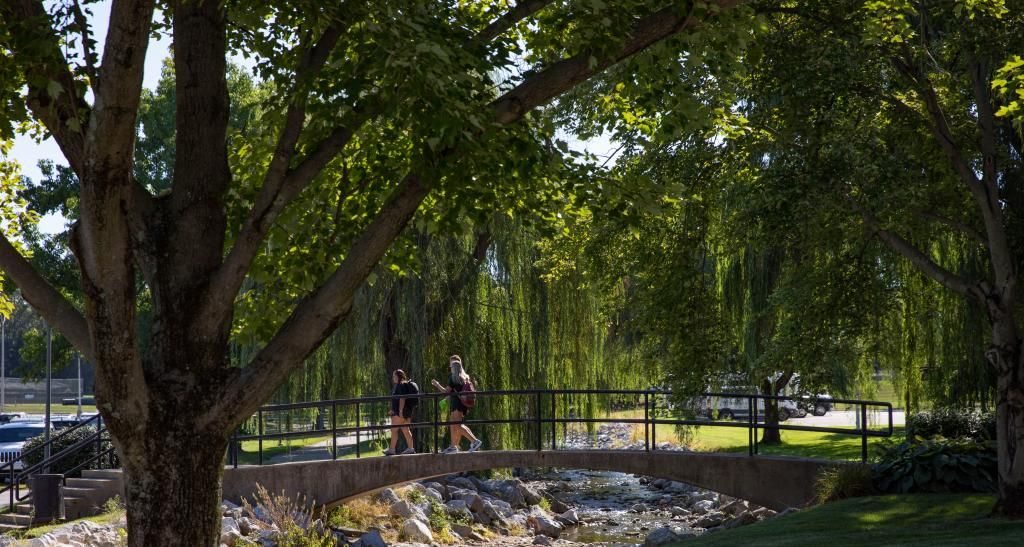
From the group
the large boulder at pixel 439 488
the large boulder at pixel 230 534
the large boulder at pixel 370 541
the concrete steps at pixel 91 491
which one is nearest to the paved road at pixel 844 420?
the large boulder at pixel 439 488

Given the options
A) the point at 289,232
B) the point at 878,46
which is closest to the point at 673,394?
the point at 878,46

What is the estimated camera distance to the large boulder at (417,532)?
63.8 feet

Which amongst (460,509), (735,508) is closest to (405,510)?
(460,509)

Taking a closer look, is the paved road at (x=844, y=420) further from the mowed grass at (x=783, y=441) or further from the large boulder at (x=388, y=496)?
the large boulder at (x=388, y=496)

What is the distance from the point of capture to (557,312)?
22.7 m

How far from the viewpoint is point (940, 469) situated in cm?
1406

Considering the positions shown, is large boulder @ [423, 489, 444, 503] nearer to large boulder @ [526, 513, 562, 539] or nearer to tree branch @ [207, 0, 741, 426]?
large boulder @ [526, 513, 562, 539]

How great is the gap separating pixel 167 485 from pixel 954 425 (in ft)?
43.4

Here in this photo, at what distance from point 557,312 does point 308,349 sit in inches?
609

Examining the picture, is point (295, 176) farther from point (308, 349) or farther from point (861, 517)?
point (861, 517)

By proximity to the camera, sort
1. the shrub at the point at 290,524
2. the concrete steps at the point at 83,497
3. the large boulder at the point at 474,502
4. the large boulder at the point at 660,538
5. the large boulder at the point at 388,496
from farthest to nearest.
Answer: the large boulder at the point at 474,502, the large boulder at the point at 388,496, the large boulder at the point at 660,538, the concrete steps at the point at 83,497, the shrub at the point at 290,524

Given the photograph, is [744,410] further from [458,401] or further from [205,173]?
[205,173]

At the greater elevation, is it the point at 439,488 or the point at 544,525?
the point at 439,488

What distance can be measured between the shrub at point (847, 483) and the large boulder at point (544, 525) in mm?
7294
